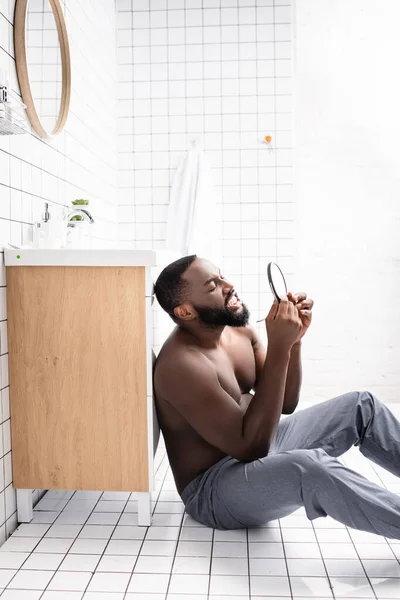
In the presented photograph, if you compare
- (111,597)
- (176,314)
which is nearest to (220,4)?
(176,314)

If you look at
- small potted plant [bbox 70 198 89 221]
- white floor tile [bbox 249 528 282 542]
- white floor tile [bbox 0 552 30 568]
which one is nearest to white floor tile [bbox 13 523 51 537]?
white floor tile [bbox 0 552 30 568]

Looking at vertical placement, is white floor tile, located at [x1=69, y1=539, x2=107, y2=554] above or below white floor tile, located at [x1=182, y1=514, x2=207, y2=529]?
below

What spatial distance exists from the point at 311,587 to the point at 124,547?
539 millimetres

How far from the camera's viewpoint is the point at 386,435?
176 centimetres

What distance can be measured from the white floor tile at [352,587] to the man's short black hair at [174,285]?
2.69ft

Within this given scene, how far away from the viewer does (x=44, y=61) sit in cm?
216

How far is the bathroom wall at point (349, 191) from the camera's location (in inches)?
132

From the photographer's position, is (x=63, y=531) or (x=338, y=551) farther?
(x=63, y=531)

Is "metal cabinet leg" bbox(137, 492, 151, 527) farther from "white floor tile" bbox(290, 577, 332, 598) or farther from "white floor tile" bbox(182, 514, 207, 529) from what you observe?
"white floor tile" bbox(290, 577, 332, 598)

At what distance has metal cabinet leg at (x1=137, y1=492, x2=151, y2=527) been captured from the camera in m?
1.87

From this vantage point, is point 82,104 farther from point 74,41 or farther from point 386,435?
point 386,435

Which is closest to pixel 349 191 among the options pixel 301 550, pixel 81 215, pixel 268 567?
pixel 81 215

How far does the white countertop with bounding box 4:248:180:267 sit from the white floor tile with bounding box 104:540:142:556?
2.62 ft

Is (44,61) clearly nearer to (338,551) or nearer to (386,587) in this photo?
(338,551)
